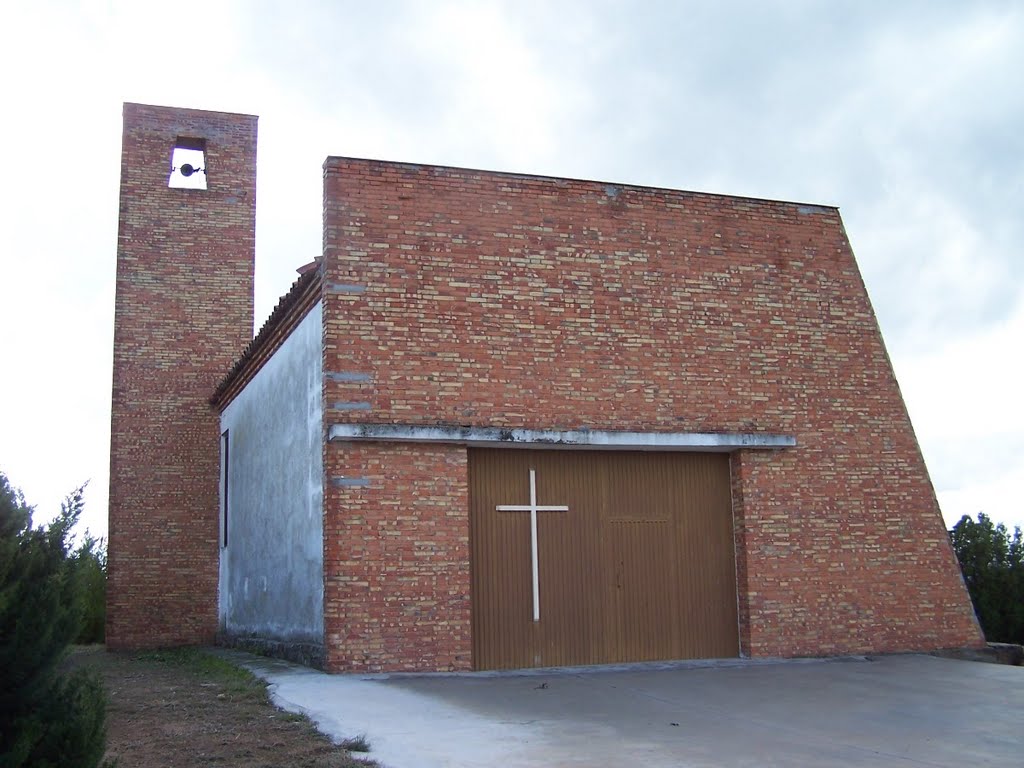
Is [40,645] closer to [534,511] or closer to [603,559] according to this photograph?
[534,511]

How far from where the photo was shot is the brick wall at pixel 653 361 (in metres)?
11.5

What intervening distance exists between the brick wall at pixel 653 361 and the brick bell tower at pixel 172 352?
9331 mm

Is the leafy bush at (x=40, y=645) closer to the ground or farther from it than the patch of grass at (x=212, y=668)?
farther from it

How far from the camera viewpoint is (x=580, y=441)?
39.4 ft

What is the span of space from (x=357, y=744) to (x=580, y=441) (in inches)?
224

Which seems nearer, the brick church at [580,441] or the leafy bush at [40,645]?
the leafy bush at [40,645]

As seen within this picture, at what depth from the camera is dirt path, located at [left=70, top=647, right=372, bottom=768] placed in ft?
22.3

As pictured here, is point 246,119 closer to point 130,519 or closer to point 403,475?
point 130,519

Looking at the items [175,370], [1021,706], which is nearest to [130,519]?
[175,370]

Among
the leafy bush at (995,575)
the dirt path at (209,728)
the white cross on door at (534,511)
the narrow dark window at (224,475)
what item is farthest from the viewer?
the narrow dark window at (224,475)

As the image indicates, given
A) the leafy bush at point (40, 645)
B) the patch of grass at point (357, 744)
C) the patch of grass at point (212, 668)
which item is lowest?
the patch of grass at point (212, 668)

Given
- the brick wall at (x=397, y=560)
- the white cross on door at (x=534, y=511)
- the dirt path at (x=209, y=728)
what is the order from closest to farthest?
1. the dirt path at (x=209, y=728)
2. the brick wall at (x=397, y=560)
3. the white cross on door at (x=534, y=511)

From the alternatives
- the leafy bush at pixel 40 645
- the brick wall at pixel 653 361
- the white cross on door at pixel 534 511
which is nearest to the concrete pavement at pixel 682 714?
the white cross on door at pixel 534 511

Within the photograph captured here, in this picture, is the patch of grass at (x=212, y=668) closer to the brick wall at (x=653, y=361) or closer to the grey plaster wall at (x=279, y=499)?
the grey plaster wall at (x=279, y=499)
